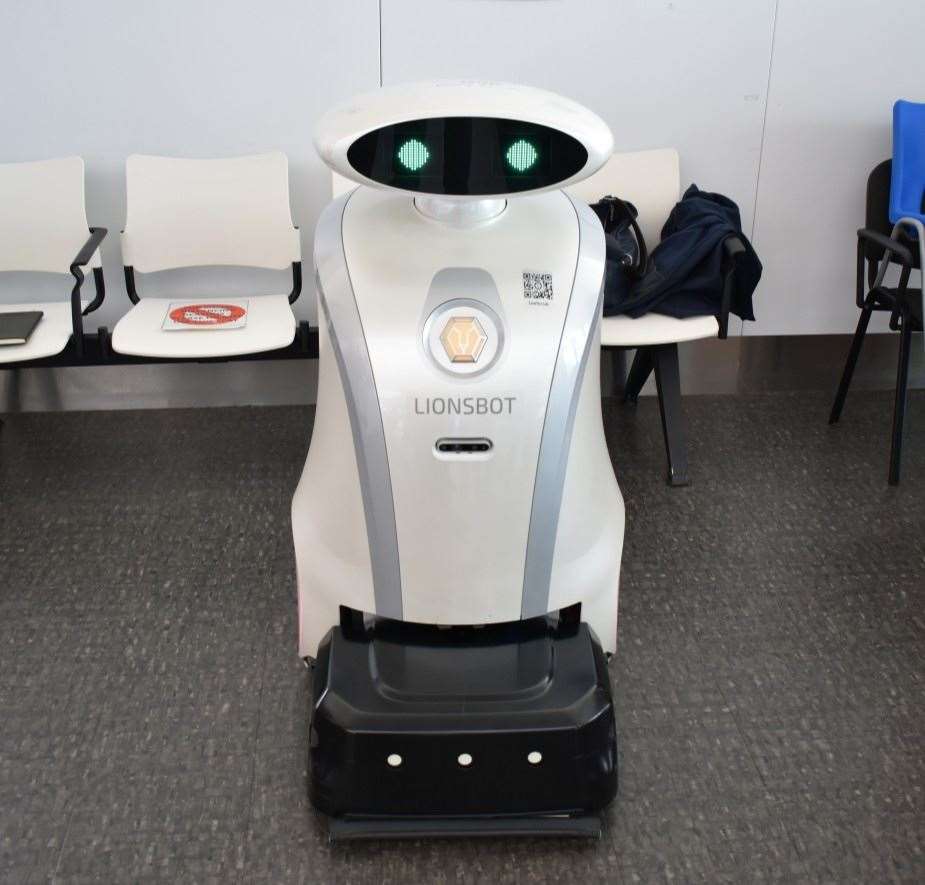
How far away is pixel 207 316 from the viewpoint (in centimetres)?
280

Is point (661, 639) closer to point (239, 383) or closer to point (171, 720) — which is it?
point (171, 720)

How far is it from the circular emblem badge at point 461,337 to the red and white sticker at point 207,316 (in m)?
1.32

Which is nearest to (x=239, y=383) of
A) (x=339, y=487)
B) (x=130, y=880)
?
(x=339, y=487)

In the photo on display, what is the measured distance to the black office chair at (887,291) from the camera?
2.78 meters

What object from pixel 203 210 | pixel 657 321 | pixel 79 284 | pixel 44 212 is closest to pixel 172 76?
pixel 203 210

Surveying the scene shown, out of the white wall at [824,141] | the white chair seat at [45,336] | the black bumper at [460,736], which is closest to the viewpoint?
the black bumper at [460,736]

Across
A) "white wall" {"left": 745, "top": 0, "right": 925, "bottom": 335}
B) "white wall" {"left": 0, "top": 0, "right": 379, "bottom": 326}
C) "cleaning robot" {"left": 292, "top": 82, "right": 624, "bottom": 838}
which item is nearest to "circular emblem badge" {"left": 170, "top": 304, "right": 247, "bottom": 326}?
"white wall" {"left": 0, "top": 0, "right": 379, "bottom": 326}

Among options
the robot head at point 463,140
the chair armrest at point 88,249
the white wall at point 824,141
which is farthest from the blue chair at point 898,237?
the chair armrest at point 88,249

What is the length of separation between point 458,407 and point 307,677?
2.55ft

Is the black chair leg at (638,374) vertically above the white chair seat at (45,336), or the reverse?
the white chair seat at (45,336)

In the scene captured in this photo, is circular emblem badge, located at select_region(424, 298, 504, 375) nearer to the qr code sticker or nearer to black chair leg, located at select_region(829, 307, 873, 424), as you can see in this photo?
the qr code sticker

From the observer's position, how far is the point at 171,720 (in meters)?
1.90

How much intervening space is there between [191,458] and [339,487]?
4.73ft

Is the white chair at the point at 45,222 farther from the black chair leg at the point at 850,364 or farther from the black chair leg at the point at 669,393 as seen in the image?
the black chair leg at the point at 850,364
